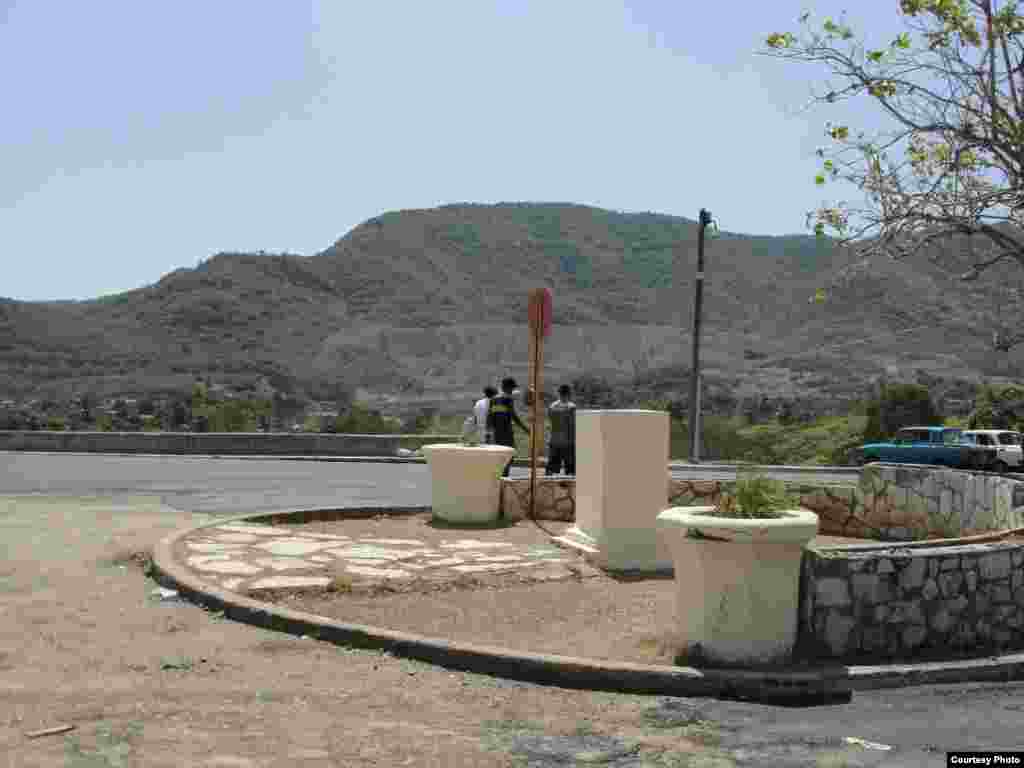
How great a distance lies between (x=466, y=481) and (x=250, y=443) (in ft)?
60.6

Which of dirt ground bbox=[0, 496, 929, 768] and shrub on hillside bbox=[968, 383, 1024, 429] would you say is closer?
dirt ground bbox=[0, 496, 929, 768]

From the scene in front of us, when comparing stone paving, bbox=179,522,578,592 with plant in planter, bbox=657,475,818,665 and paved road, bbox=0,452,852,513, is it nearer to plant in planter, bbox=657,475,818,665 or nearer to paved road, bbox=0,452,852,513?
plant in planter, bbox=657,475,818,665

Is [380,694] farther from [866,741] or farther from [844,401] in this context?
[844,401]

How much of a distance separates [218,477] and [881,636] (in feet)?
49.8

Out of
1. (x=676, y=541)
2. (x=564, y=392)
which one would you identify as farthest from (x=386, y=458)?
(x=676, y=541)

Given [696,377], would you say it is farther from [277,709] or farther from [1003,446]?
[277,709]

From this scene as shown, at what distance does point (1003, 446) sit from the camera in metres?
25.2

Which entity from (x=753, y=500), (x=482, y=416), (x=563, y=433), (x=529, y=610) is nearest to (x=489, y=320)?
(x=482, y=416)

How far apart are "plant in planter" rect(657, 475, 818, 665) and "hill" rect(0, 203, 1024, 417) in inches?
1631

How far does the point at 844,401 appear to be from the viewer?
50750 millimetres

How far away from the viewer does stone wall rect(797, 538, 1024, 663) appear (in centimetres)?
629

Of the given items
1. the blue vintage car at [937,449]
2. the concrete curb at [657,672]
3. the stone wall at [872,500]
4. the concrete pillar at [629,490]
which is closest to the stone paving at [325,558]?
the concrete pillar at [629,490]

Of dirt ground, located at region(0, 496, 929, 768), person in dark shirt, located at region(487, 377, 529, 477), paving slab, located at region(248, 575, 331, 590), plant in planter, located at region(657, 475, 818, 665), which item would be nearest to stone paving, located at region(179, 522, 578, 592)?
paving slab, located at region(248, 575, 331, 590)

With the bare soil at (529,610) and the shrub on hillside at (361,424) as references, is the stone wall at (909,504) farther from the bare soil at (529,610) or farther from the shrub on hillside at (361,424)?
the shrub on hillside at (361,424)
